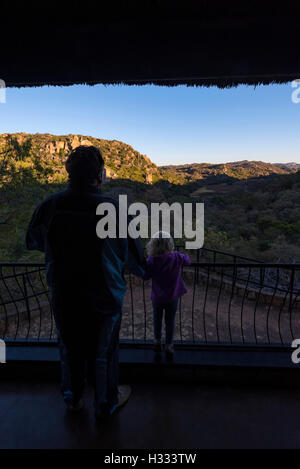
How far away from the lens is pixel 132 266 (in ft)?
4.96

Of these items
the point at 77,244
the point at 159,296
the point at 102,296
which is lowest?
the point at 159,296

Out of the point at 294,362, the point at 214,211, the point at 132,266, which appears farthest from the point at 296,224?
the point at 132,266

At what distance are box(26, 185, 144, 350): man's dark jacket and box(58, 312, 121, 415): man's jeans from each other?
0.08 m

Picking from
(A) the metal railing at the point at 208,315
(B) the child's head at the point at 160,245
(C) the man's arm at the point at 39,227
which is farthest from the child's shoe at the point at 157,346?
(A) the metal railing at the point at 208,315

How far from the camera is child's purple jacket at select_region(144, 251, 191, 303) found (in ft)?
6.26

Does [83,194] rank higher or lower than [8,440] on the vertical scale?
higher

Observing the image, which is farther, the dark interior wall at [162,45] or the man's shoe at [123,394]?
the man's shoe at [123,394]

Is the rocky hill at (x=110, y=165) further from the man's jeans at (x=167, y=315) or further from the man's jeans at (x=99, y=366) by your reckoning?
the man's jeans at (x=99, y=366)

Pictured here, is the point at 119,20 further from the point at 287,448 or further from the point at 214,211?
the point at 214,211

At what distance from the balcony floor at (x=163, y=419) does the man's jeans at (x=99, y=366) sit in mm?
177

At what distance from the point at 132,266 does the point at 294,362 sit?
185 centimetres

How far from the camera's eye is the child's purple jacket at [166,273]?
191 centimetres

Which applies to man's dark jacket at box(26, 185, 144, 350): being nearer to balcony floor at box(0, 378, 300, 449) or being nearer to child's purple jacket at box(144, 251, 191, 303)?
child's purple jacket at box(144, 251, 191, 303)

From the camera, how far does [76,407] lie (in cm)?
166
